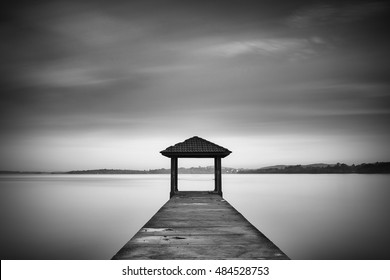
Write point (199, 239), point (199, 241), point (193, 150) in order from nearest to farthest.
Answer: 1. point (199, 241)
2. point (199, 239)
3. point (193, 150)

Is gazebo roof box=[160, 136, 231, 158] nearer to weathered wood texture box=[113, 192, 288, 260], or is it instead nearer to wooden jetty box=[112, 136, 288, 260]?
wooden jetty box=[112, 136, 288, 260]

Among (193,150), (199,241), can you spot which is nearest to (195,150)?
(193,150)

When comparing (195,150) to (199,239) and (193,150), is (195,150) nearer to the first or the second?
(193,150)

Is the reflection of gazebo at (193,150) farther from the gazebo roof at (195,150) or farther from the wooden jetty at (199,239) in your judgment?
the wooden jetty at (199,239)

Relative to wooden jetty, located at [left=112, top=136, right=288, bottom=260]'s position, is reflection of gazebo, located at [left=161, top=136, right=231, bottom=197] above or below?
above

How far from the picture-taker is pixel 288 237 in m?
17.4

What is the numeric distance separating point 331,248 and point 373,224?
9094 mm

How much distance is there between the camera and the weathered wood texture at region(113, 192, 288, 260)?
4.28m

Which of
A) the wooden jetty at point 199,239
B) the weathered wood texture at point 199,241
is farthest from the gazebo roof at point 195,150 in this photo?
the weathered wood texture at point 199,241

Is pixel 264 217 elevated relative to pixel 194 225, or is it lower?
lower

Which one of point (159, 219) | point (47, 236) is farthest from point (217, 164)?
point (47, 236)

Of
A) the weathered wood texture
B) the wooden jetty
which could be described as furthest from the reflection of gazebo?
the weathered wood texture

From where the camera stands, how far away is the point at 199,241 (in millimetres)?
5121
